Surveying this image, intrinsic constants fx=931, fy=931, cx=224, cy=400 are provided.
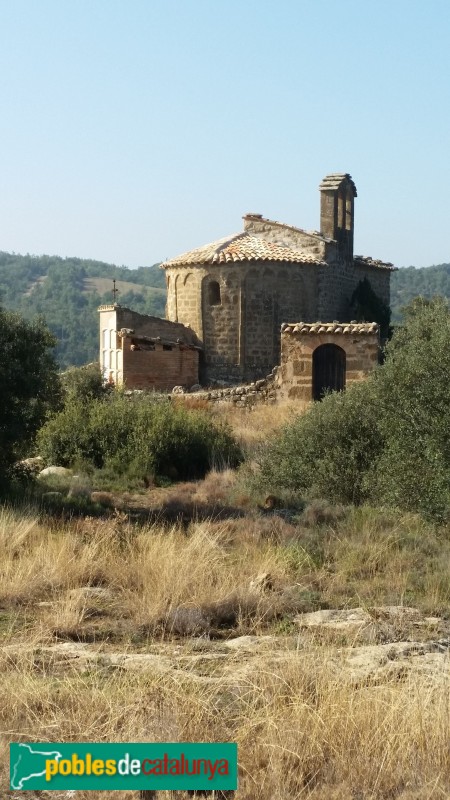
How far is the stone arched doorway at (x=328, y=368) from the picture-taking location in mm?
27203

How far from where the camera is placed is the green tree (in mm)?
11773

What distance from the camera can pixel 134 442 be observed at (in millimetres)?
16484

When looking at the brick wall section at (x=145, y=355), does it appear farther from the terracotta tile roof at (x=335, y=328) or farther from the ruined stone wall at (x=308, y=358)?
the terracotta tile roof at (x=335, y=328)

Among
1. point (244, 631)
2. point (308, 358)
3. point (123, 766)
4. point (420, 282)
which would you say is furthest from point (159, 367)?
point (420, 282)

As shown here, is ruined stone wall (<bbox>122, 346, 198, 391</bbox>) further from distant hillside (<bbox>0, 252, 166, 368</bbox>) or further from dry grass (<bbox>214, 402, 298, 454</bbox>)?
distant hillside (<bbox>0, 252, 166, 368</bbox>)

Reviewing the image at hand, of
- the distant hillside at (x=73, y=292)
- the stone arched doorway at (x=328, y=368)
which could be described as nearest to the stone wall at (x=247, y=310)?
the stone arched doorway at (x=328, y=368)

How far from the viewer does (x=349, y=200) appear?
37.3 m

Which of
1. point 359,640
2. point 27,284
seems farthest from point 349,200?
point 27,284

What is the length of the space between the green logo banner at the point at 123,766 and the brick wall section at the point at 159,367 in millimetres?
25303

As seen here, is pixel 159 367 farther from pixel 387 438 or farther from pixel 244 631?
pixel 244 631

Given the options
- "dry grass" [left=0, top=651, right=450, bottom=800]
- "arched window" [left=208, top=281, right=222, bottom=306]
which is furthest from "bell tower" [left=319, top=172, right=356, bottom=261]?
"dry grass" [left=0, top=651, right=450, bottom=800]

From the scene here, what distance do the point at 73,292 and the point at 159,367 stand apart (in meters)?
85.4

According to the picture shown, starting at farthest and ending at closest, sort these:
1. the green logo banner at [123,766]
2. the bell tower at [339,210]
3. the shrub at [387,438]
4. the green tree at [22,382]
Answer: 1. the bell tower at [339,210]
2. the green tree at [22,382]
3. the shrub at [387,438]
4. the green logo banner at [123,766]

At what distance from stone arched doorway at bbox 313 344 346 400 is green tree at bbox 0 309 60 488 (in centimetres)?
1535
